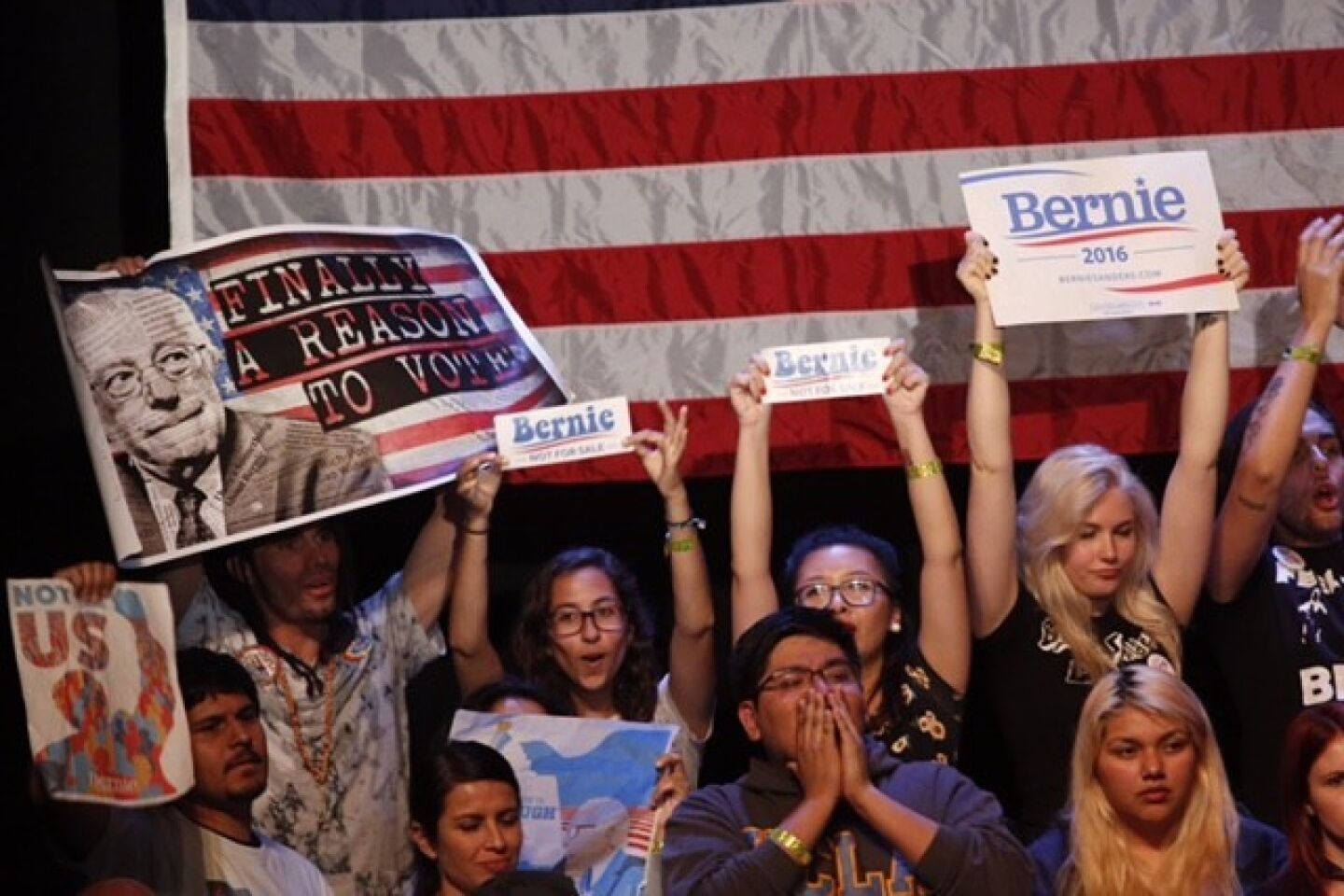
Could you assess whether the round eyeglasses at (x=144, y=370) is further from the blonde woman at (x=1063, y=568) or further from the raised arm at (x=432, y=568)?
the blonde woman at (x=1063, y=568)

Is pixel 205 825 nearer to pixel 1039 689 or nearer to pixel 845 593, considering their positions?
pixel 845 593

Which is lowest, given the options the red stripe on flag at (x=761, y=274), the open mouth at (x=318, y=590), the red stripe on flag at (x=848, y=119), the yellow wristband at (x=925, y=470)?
the open mouth at (x=318, y=590)

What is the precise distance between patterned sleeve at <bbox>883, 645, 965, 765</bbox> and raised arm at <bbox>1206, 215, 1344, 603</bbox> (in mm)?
682

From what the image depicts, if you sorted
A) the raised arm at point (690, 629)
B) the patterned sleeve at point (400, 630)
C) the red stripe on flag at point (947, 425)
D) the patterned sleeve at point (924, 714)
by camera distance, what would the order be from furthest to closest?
1. the red stripe on flag at point (947, 425)
2. the patterned sleeve at point (400, 630)
3. the raised arm at point (690, 629)
4. the patterned sleeve at point (924, 714)

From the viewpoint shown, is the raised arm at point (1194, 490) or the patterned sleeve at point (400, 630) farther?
the patterned sleeve at point (400, 630)

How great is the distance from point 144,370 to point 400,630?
2.51 feet

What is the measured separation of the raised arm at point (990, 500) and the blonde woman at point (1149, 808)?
1.57 feet

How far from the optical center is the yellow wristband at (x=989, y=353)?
4.42 meters

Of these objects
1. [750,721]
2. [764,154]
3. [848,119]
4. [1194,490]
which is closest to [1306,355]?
[1194,490]

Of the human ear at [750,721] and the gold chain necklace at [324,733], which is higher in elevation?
the gold chain necklace at [324,733]

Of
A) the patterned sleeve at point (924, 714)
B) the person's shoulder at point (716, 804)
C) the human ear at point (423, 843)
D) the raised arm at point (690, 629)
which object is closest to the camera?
the person's shoulder at point (716, 804)

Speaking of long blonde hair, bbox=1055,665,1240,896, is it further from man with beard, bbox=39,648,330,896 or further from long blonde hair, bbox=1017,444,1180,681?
man with beard, bbox=39,648,330,896

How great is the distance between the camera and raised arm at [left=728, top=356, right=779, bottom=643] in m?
4.38

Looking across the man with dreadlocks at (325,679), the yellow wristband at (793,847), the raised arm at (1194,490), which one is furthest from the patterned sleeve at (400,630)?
the raised arm at (1194,490)
